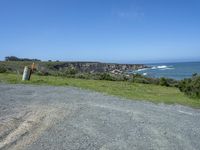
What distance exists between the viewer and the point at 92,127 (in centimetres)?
1064

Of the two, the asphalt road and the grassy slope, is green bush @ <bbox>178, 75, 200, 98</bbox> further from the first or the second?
the asphalt road

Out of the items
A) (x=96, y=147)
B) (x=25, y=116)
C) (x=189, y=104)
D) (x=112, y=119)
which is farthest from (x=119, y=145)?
(x=189, y=104)

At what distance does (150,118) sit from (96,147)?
385cm

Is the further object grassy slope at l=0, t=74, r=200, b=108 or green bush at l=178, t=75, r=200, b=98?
green bush at l=178, t=75, r=200, b=98

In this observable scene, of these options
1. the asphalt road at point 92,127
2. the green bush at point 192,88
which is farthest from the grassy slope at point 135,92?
the asphalt road at point 92,127

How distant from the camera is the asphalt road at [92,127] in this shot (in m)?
9.25

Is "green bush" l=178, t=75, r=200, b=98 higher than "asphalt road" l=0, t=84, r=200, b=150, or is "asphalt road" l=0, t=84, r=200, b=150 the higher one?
"green bush" l=178, t=75, r=200, b=98

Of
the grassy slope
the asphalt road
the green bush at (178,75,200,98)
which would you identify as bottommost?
the asphalt road

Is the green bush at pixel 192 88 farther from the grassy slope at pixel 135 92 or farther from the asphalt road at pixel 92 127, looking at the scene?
the asphalt road at pixel 92 127

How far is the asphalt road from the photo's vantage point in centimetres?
925

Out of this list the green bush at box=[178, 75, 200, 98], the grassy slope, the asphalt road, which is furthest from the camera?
the green bush at box=[178, 75, 200, 98]

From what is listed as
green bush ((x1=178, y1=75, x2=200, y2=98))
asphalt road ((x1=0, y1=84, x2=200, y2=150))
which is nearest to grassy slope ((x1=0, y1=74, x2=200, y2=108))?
green bush ((x1=178, y1=75, x2=200, y2=98))

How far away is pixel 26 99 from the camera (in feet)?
48.9

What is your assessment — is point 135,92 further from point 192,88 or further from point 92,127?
point 92,127
